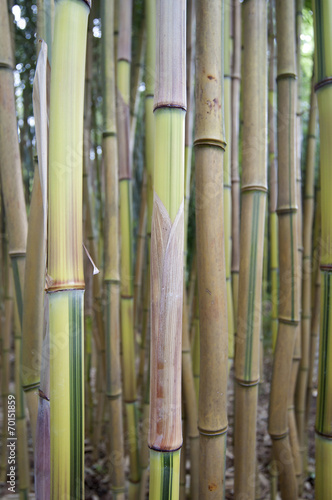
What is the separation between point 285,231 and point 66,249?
437 millimetres

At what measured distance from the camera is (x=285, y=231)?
679 mm

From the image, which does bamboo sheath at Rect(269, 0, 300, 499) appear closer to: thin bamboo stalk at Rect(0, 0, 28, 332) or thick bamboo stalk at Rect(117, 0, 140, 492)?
thick bamboo stalk at Rect(117, 0, 140, 492)

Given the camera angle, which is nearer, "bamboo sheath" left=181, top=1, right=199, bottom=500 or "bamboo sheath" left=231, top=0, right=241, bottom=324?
"bamboo sheath" left=181, top=1, right=199, bottom=500

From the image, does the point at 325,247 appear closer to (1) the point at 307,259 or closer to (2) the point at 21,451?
(1) the point at 307,259

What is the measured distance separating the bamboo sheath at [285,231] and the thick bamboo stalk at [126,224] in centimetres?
28

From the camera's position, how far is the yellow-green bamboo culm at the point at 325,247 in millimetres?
480

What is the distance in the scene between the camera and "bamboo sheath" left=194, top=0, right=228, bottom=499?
1.43 ft

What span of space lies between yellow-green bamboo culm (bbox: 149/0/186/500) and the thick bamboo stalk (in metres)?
0.35

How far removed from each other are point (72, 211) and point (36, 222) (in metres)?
0.11

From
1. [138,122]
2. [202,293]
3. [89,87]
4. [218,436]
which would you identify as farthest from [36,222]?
[138,122]

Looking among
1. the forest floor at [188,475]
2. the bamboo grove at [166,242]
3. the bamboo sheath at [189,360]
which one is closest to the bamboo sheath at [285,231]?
the bamboo grove at [166,242]

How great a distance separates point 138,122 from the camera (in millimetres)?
1661

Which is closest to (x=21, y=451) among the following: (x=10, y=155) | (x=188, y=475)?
(x=188, y=475)

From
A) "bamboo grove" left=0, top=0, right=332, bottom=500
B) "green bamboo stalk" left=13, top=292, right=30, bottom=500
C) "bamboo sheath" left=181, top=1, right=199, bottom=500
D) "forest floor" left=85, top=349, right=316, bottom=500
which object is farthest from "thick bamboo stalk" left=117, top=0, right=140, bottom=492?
"forest floor" left=85, top=349, right=316, bottom=500
